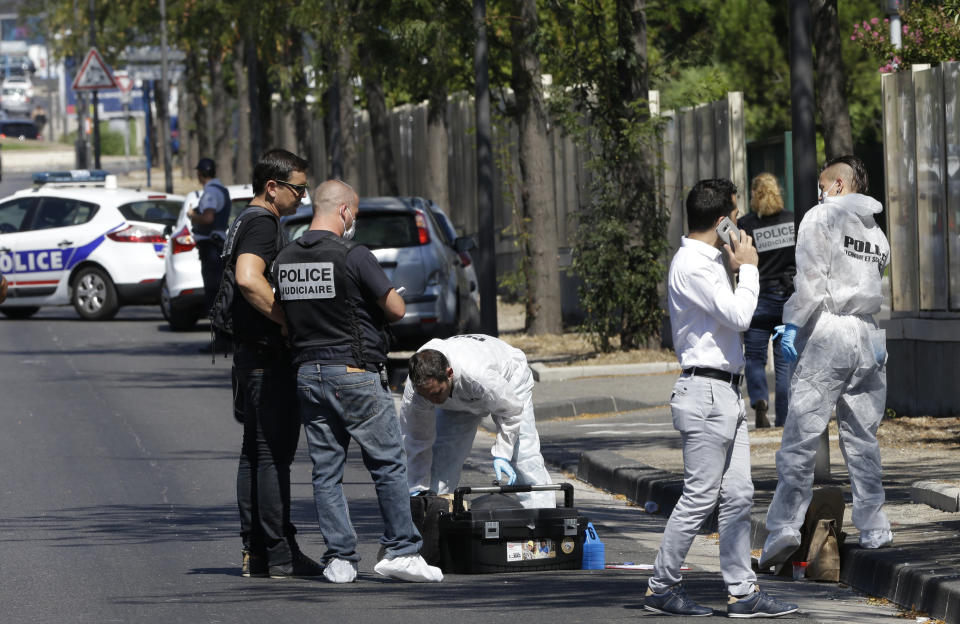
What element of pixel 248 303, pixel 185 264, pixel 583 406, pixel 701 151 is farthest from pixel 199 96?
pixel 248 303

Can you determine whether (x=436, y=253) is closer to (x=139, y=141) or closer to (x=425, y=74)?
(x=425, y=74)

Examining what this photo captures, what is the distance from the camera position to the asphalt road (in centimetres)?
754

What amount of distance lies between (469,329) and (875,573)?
12.5 m

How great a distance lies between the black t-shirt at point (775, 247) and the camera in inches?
477

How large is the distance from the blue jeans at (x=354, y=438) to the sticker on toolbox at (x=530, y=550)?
52 cm

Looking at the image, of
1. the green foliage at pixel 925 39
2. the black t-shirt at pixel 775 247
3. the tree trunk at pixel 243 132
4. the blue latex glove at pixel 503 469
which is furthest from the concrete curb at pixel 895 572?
the tree trunk at pixel 243 132

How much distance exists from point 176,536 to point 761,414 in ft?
16.1

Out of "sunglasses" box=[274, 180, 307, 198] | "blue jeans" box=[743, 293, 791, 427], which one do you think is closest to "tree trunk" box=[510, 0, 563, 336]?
"blue jeans" box=[743, 293, 791, 427]

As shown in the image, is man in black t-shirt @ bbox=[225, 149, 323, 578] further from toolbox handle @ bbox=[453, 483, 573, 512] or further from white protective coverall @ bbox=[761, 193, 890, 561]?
white protective coverall @ bbox=[761, 193, 890, 561]

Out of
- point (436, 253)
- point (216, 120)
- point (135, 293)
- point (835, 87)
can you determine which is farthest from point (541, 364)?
point (216, 120)

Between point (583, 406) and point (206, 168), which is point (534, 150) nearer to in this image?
point (206, 168)

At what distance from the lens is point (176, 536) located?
375 inches

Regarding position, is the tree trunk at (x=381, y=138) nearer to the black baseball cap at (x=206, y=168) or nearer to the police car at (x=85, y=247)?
the police car at (x=85, y=247)

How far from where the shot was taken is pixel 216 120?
5100cm
